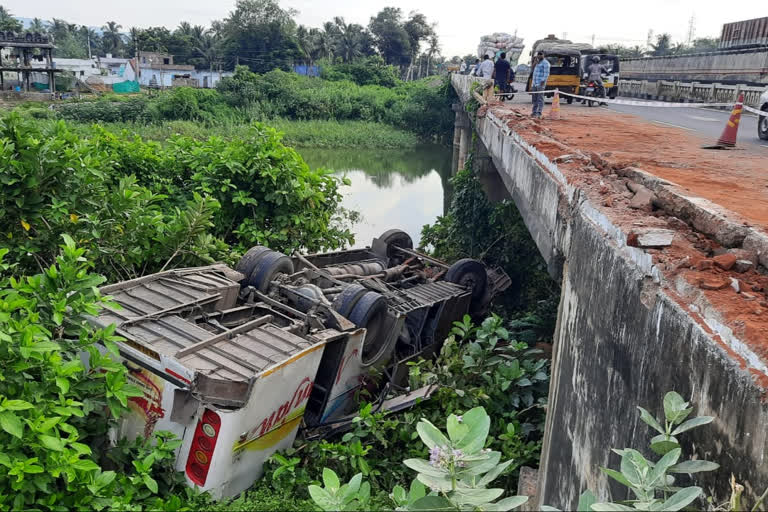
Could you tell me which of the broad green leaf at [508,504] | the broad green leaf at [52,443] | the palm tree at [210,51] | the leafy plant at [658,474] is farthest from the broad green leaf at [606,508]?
the palm tree at [210,51]

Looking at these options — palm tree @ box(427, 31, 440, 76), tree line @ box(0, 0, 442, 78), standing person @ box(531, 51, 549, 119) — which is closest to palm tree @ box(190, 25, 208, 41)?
tree line @ box(0, 0, 442, 78)

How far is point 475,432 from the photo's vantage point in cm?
181

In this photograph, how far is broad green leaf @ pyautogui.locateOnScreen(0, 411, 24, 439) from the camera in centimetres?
338

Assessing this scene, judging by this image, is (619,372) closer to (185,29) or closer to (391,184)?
(391,184)

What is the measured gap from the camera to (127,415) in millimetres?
5168

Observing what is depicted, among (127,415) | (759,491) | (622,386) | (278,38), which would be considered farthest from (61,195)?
(278,38)

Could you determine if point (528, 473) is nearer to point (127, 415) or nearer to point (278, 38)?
point (127, 415)

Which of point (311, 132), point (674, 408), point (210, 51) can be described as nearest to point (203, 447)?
point (674, 408)

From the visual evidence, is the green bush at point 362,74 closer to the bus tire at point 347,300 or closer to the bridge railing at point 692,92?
the bridge railing at point 692,92

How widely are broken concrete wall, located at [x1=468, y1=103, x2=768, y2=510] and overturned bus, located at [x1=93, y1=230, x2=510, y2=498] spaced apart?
229 centimetres

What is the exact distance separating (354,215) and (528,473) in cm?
829

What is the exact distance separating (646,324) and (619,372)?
33 cm

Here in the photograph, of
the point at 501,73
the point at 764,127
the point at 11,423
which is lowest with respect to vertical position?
the point at 11,423

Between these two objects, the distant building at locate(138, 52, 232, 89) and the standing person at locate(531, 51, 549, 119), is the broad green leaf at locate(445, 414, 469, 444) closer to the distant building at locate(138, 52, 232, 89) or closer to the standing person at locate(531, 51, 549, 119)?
the standing person at locate(531, 51, 549, 119)
